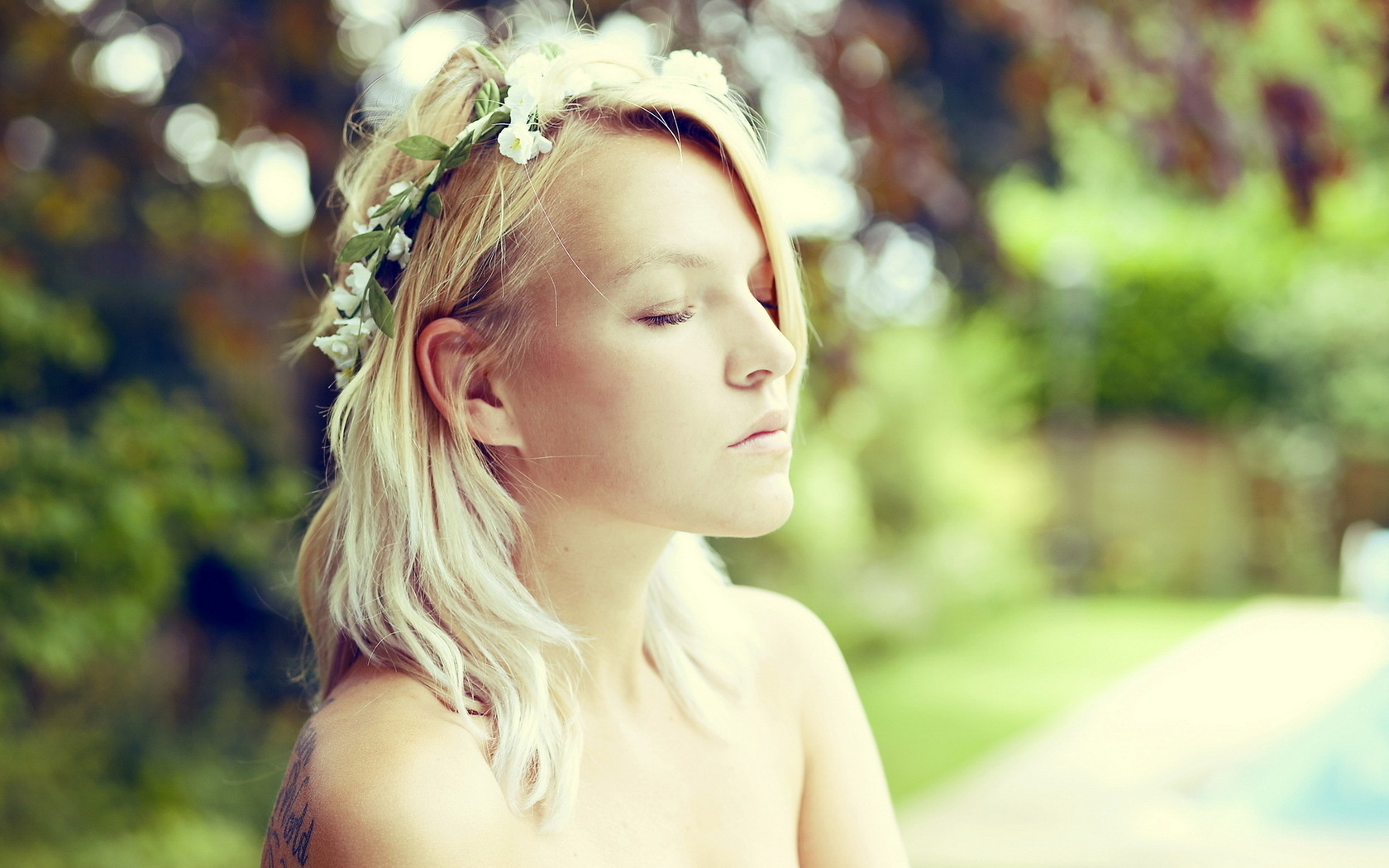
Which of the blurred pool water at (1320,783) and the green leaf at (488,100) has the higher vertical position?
the green leaf at (488,100)

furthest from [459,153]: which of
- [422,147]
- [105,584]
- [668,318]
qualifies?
[105,584]

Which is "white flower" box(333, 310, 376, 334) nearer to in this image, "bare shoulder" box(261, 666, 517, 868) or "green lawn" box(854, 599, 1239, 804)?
"bare shoulder" box(261, 666, 517, 868)

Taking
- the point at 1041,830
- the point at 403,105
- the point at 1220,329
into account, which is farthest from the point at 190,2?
the point at 1220,329

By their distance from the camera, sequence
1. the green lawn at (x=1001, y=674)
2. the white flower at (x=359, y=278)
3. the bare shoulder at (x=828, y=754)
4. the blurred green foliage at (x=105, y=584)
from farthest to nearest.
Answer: the green lawn at (x=1001, y=674) → the blurred green foliage at (x=105, y=584) → the bare shoulder at (x=828, y=754) → the white flower at (x=359, y=278)

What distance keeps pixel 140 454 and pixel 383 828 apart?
2.46m

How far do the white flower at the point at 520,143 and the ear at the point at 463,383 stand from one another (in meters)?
0.17

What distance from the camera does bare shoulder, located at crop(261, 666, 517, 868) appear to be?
1069 mm

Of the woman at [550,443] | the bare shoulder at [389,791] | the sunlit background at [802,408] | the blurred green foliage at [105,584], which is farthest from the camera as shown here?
the sunlit background at [802,408]

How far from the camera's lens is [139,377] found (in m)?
4.96

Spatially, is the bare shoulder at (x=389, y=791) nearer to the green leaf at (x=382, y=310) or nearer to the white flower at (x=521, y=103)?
the green leaf at (x=382, y=310)

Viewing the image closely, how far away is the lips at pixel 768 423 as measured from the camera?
4.10 feet

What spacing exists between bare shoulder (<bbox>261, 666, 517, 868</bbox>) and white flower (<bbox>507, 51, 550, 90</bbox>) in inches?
23.5

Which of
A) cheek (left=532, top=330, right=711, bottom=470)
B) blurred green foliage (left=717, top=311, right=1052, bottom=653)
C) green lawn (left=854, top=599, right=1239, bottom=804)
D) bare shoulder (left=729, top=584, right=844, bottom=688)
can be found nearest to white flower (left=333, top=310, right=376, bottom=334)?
cheek (left=532, top=330, right=711, bottom=470)

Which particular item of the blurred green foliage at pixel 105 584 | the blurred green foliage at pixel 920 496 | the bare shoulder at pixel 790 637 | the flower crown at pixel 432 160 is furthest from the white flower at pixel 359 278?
the blurred green foliage at pixel 920 496
